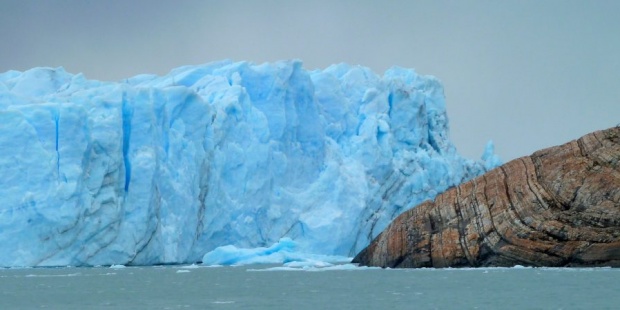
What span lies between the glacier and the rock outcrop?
826 cm

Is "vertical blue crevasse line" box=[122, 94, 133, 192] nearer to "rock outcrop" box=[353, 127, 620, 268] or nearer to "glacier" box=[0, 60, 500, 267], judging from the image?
"glacier" box=[0, 60, 500, 267]

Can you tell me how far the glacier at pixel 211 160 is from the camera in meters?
29.5

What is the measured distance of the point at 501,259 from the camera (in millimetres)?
25562

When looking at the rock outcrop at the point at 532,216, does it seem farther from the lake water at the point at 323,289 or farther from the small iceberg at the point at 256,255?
the small iceberg at the point at 256,255

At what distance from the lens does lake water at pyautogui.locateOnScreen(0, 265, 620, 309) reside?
16359mm

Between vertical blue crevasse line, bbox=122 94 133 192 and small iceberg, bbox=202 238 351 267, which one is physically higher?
vertical blue crevasse line, bbox=122 94 133 192

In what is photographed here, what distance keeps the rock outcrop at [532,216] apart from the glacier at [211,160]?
27.1 ft

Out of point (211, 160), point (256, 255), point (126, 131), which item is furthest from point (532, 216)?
point (126, 131)

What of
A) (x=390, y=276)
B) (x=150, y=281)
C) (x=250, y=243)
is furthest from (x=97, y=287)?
(x=250, y=243)

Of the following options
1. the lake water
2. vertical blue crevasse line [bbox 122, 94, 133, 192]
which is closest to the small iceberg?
vertical blue crevasse line [bbox 122, 94, 133, 192]

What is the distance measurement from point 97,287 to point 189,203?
431 inches

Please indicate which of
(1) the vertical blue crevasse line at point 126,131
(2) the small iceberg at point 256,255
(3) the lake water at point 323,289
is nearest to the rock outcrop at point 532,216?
(3) the lake water at point 323,289

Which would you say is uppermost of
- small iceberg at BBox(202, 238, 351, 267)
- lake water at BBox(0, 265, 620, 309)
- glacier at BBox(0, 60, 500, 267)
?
glacier at BBox(0, 60, 500, 267)

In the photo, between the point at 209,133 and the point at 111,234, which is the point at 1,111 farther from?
the point at 209,133
